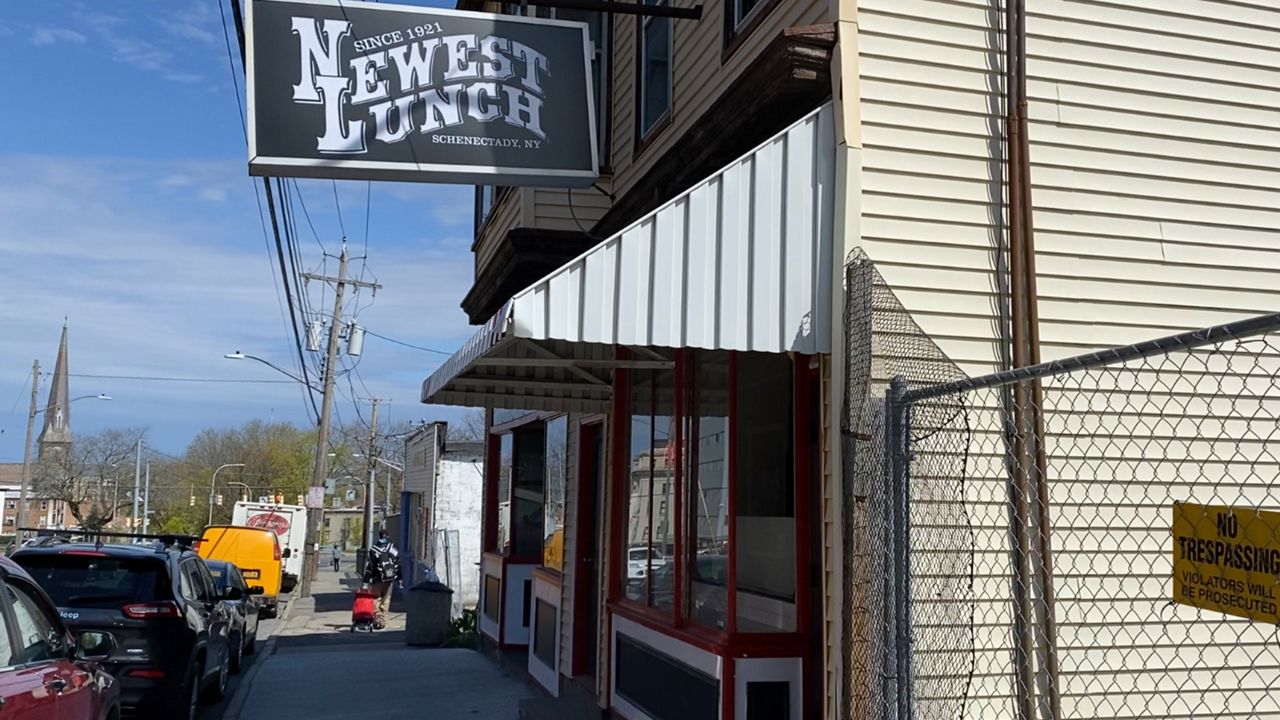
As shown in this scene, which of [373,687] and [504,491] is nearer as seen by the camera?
[373,687]

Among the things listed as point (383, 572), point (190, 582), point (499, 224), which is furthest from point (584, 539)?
point (383, 572)

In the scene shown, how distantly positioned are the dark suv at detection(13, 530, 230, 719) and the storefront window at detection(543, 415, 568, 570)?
3544 mm

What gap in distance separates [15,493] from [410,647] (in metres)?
97.6

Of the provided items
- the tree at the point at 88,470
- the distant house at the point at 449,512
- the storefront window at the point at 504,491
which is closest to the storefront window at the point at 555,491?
the storefront window at the point at 504,491

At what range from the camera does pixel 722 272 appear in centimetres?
568

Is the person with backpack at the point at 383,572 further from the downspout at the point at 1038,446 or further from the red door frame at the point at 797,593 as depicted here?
the downspout at the point at 1038,446

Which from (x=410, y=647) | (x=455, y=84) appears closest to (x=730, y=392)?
(x=455, y=84)

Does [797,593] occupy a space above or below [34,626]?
above

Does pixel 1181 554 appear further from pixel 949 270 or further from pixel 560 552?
pixel 560 552

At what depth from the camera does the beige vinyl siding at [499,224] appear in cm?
1052

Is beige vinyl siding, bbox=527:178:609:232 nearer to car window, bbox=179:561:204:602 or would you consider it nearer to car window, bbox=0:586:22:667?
car window, bbox=179:561:204:602

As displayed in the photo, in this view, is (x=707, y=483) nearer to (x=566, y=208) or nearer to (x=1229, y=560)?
(x=1229, y=560)

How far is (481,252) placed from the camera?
1335 cm

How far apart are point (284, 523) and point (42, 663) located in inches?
1212
